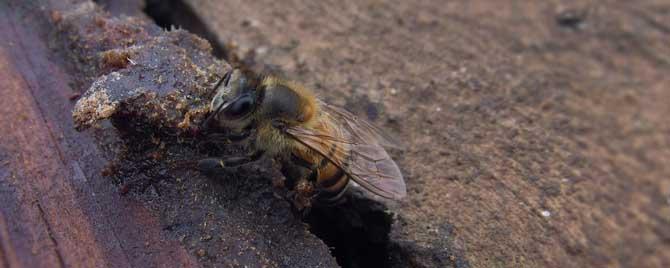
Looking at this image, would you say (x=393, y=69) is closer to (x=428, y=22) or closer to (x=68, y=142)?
(x=428, y=22)

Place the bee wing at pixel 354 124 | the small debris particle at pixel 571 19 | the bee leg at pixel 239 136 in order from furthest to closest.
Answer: the small debris particle at pixel 571 19 → the bee wing at pixel 354 124 → the bee leg at pixel 239 136

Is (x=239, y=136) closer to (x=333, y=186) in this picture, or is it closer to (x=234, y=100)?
(x=234, y=100)

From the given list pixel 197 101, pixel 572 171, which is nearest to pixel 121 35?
pixel 197 101

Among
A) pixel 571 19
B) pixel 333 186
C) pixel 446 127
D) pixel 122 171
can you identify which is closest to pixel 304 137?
pixel 333 186

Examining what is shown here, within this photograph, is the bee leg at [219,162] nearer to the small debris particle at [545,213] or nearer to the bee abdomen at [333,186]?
the bee abdomen at [333,186]

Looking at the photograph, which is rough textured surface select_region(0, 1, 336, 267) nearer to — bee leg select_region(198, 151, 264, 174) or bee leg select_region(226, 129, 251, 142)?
bee leg select_region(198, 151, 264, 174)

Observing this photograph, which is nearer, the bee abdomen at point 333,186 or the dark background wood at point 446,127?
the dark background wood at point 446,127

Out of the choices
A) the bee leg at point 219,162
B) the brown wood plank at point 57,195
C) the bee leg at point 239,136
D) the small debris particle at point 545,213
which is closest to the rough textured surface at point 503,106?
the small debris particle at point 545,213

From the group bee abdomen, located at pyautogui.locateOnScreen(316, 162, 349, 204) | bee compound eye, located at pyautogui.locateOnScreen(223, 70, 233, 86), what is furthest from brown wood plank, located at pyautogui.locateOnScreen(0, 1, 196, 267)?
bee abdomen, located at pyautogui.locateOnScreen(316, 162, 349, 204)
